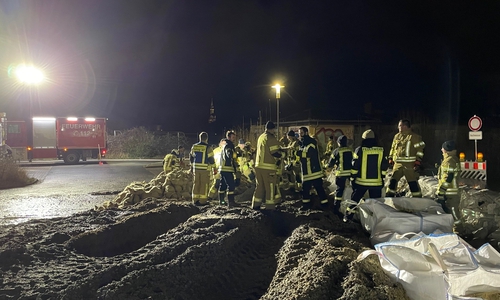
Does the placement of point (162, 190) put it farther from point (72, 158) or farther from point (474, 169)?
point (72, 158)

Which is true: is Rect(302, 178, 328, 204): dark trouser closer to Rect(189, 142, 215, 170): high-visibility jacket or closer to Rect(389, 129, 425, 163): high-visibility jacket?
Rect(389, 129, 425, 163): high-visibility jacket

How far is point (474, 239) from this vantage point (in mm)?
6762

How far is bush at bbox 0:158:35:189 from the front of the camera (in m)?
15.6

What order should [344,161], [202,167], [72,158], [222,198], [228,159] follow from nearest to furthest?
[344,161], [228,159], [202,167], [222,198], [72,158]

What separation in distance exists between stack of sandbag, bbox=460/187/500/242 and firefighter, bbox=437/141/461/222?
0.25 m

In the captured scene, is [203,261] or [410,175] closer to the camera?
[203,261]

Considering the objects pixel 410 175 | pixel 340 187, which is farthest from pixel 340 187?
pixel 410 175

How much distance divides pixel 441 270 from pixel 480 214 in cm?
432

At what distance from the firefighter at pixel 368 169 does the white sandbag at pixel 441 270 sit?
3003 mm

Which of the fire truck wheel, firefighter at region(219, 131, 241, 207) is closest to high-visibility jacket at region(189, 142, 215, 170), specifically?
firefighter at region(219, 131, 241, 207)

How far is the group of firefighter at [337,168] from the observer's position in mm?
7027

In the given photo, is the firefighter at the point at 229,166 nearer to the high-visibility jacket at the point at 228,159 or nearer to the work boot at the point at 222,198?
the high-visibility jacket at the point at 228,159

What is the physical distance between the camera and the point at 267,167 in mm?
7852

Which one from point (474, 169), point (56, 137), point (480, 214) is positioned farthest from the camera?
point (56, 137)
